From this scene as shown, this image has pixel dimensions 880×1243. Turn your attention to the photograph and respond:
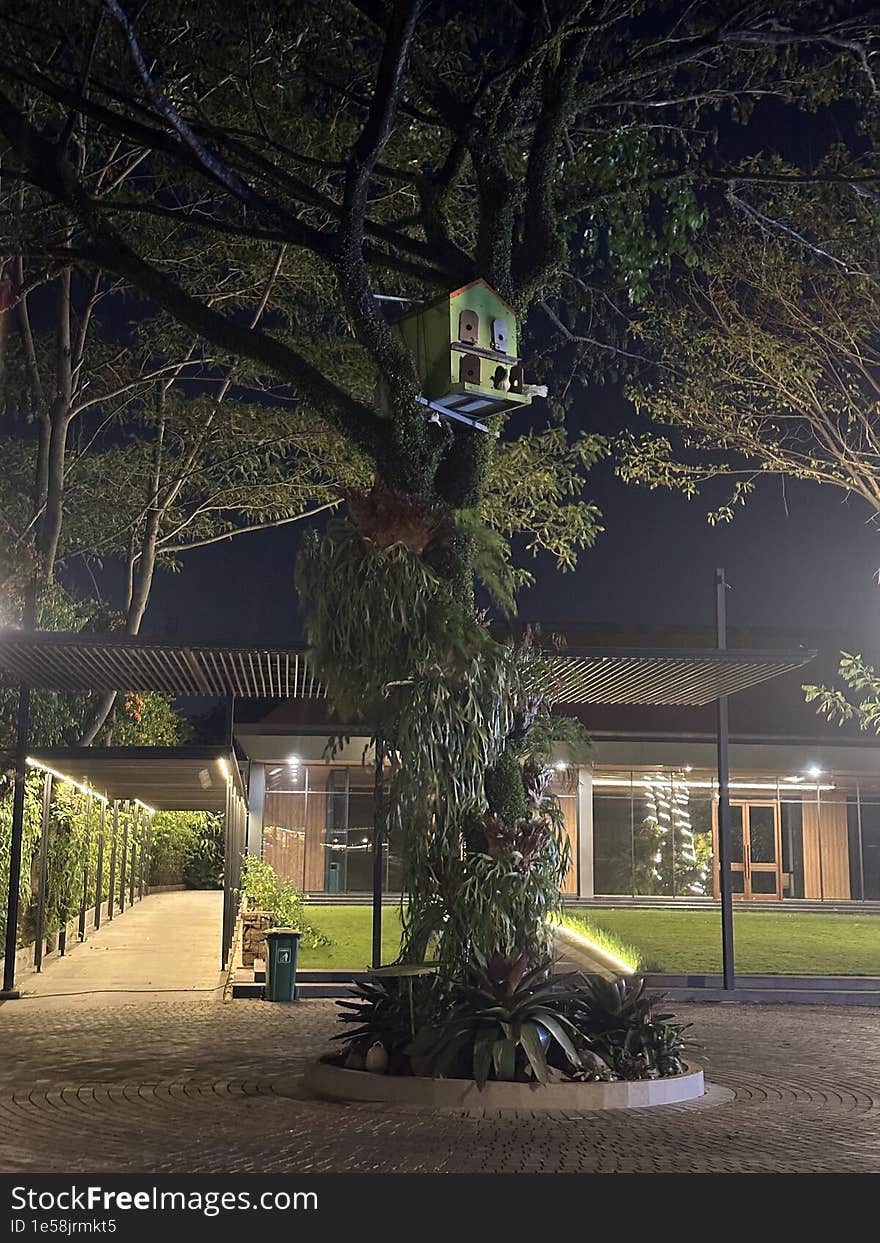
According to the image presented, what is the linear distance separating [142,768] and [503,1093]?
10.4 meters

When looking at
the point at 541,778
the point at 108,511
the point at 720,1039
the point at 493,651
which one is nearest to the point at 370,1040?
the point at 541,778

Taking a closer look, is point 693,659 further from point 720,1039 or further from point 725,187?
point 725,187

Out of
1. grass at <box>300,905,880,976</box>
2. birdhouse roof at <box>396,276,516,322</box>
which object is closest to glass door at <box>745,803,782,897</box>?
grass at <box>300,905,880,976</box>

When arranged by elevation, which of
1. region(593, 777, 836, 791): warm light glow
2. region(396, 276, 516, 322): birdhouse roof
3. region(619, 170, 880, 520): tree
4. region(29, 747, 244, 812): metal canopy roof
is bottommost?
region(29, 747, 244, 812): metal canopy roof

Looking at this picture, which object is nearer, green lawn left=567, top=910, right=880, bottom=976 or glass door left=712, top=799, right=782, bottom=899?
green lawn left=567, top=910, right=880, bottom=976

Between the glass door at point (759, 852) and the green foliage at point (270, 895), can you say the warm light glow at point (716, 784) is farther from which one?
the green foliage at point (270, 895)

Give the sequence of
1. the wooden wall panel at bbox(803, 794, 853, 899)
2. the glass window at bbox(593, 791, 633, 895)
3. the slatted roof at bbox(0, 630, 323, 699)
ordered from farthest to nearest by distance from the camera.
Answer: the wooden wall panel at bbox(803, 794, 853, 899), the glass window at bbox(593, 791, 633, 895), the slatted roof at bbox(0, 630, 323, 699)

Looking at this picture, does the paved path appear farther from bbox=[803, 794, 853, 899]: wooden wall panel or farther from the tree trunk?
bbox=[803, 794, 853, 899]: wooden wall panel

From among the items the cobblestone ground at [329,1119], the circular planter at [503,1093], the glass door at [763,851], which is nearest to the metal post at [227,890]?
the cobblestone ground at [329,1119]

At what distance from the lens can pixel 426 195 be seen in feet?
36.8

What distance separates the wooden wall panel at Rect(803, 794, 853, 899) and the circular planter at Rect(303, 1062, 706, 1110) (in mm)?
28066

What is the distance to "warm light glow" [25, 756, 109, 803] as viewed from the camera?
52.8ft

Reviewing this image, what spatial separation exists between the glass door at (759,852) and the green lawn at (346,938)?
11120 mm

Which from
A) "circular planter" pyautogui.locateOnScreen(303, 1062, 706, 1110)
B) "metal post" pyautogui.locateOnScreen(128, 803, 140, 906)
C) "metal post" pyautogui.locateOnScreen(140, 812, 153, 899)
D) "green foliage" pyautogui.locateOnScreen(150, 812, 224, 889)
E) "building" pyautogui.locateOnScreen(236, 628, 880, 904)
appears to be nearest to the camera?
"circular planter" pyautogui.locateOnScreen(303, 1062, 706, 1110)
